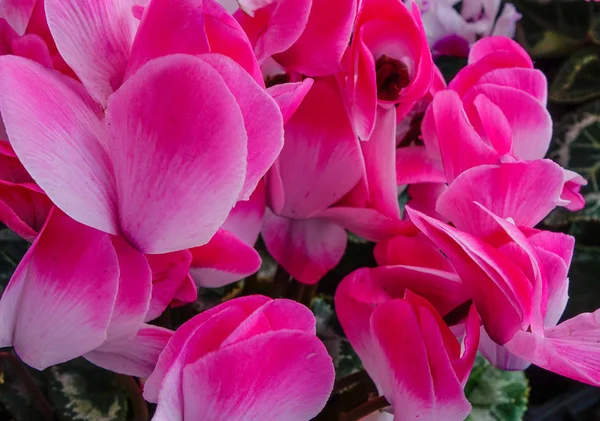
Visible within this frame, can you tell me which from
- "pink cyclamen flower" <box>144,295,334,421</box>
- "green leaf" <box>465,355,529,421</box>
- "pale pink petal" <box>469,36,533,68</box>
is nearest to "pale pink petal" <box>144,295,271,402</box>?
"pink cyclamen flower" <box>144,295,334,421</box>

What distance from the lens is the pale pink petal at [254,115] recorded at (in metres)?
0.22

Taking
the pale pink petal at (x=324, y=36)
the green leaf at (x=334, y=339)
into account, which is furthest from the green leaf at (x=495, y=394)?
the pale pink petal at (x=324, y=36)

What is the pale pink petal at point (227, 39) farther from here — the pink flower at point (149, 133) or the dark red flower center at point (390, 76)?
the dark red flower center at point (390, 76)

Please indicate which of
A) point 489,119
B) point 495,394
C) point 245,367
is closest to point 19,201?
point 245,367

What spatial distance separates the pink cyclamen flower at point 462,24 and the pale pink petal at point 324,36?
1.43ft

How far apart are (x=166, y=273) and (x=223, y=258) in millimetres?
33

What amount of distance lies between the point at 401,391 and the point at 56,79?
0.61 ft

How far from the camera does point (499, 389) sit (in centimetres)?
65

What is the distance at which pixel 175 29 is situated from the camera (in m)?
0.23

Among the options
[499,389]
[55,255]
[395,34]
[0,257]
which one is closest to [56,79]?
[55,255]

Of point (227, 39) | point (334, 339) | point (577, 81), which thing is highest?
point (227, 39)

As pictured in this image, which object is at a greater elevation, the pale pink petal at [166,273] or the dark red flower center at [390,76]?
the dark red flower center at [390,76]

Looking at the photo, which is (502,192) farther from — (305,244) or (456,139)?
(305,244)

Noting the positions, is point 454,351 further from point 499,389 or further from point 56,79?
point 499,389
